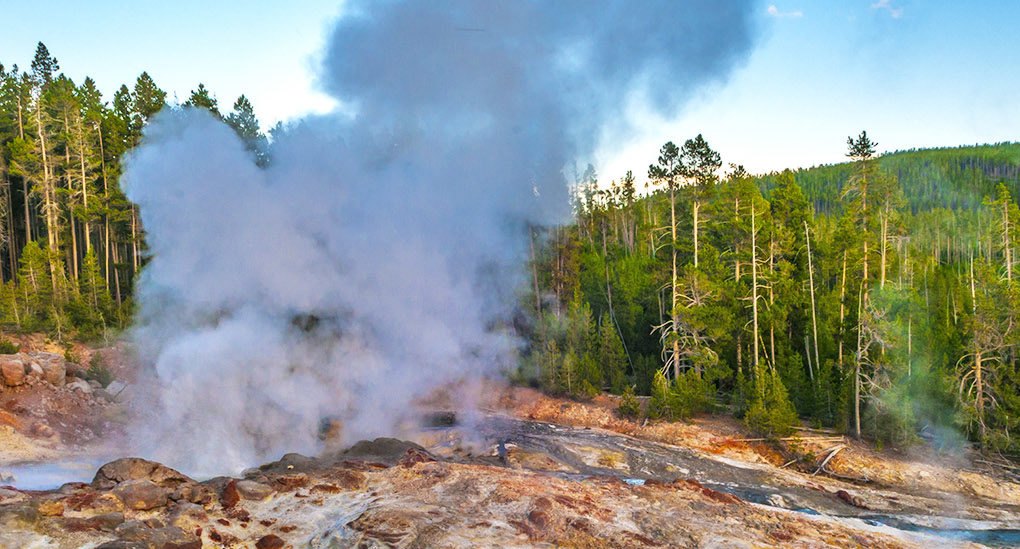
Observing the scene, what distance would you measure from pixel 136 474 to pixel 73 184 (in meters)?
33.5

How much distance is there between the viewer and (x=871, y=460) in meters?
20.1

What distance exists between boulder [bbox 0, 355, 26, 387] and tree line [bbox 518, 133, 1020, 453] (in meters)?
19.0

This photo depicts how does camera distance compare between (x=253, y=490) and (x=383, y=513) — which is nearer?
(x=383, y=513)

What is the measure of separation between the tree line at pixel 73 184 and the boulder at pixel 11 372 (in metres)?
10.8

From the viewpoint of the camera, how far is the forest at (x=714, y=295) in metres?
21.2

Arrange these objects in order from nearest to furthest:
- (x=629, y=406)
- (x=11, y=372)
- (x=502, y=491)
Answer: (x=502, y=491)
(x=11, y=372)
(x=629, y=406)

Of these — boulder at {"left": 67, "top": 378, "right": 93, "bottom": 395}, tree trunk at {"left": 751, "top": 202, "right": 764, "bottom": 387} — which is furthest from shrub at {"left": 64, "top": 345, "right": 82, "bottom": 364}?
tree trunk at {"left": 751, "top": 202, "right": 764, "bottom": 387}

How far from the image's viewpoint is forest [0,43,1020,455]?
69.6 feet

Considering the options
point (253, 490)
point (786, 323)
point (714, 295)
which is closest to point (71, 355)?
point (253, 490)

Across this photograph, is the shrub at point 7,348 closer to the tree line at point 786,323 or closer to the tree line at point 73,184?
the tree line at point 73,184

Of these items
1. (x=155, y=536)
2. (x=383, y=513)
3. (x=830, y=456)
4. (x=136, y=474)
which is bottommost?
(x=830, y=456)

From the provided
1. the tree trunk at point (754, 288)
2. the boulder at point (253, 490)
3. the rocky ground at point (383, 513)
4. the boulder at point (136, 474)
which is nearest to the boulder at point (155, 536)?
the rocky ground at point (383, 513)

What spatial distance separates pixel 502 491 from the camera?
1163 centimetres

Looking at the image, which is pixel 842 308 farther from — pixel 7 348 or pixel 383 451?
pixel 7 348
